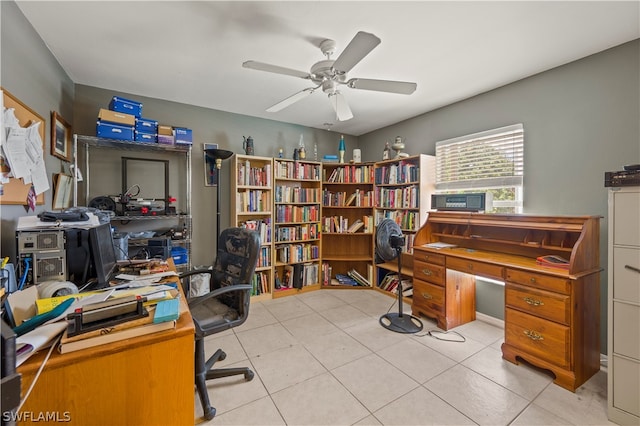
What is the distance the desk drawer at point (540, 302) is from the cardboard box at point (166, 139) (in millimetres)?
3433

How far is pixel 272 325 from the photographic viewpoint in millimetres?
2594

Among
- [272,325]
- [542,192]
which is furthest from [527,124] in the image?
[272,325]

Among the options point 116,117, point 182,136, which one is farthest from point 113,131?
point 182,136

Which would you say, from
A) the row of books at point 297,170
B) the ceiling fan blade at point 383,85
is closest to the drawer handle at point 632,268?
the ceiling fan blade at point 383,85

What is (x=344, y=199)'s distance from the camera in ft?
12.8

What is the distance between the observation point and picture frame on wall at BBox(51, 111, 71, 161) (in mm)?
1992

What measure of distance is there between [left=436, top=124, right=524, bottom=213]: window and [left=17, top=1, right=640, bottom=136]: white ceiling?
1.76ft

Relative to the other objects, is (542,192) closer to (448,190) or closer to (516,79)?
(448,190)

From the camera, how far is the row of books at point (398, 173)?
3.20 m

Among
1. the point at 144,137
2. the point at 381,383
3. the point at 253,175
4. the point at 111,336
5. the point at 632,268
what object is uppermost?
the point at 144,137

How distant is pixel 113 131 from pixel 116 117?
137 mm

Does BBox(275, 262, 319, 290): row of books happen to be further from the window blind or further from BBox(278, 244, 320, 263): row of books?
the window blind

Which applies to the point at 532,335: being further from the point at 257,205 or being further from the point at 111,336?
the point at 257,205

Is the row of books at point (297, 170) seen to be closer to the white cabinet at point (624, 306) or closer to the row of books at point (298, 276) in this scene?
the row of books at point (298, 276)
